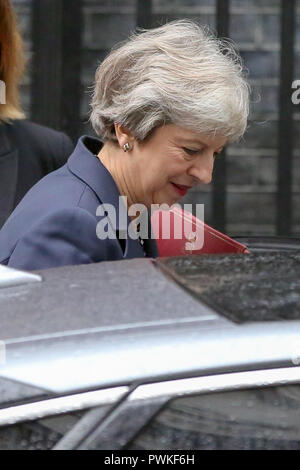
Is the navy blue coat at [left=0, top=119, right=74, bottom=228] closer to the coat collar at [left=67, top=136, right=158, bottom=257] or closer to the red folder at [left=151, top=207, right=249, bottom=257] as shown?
the red folder at [left=151, top=207, right=249, bottom=257]

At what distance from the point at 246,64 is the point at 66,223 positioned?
285 cm

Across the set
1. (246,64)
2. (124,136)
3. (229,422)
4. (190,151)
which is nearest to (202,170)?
(190,151)

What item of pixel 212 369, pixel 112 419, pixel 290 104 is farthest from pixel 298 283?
pixel 290 104

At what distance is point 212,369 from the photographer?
1.35 meters

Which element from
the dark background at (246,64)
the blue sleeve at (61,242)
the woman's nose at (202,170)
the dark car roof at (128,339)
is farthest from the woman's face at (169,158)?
the dark background at (246,64)

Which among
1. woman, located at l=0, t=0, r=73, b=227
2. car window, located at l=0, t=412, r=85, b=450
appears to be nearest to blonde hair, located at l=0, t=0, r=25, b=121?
woman, located at l=0, t=0, r=73, b=227

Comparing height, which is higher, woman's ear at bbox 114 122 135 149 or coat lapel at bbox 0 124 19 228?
woman's ear at bbox 114 122 135 149

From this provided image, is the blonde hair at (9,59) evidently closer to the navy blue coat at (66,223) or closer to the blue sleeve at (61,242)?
the navy blue coat at (66,223)

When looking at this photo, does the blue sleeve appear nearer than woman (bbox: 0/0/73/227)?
Yes

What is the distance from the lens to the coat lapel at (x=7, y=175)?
2.97m

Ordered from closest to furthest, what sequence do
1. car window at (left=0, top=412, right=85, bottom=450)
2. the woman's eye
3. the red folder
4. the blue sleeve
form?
car window at (left=0, top=412, right=85, bottom=450)
the blue sleeve
the woman's eye
the red folder

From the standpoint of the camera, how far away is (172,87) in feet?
7.20

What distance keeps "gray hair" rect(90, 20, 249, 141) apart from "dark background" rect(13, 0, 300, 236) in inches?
89.4

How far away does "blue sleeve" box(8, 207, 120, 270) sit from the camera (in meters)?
1.95
